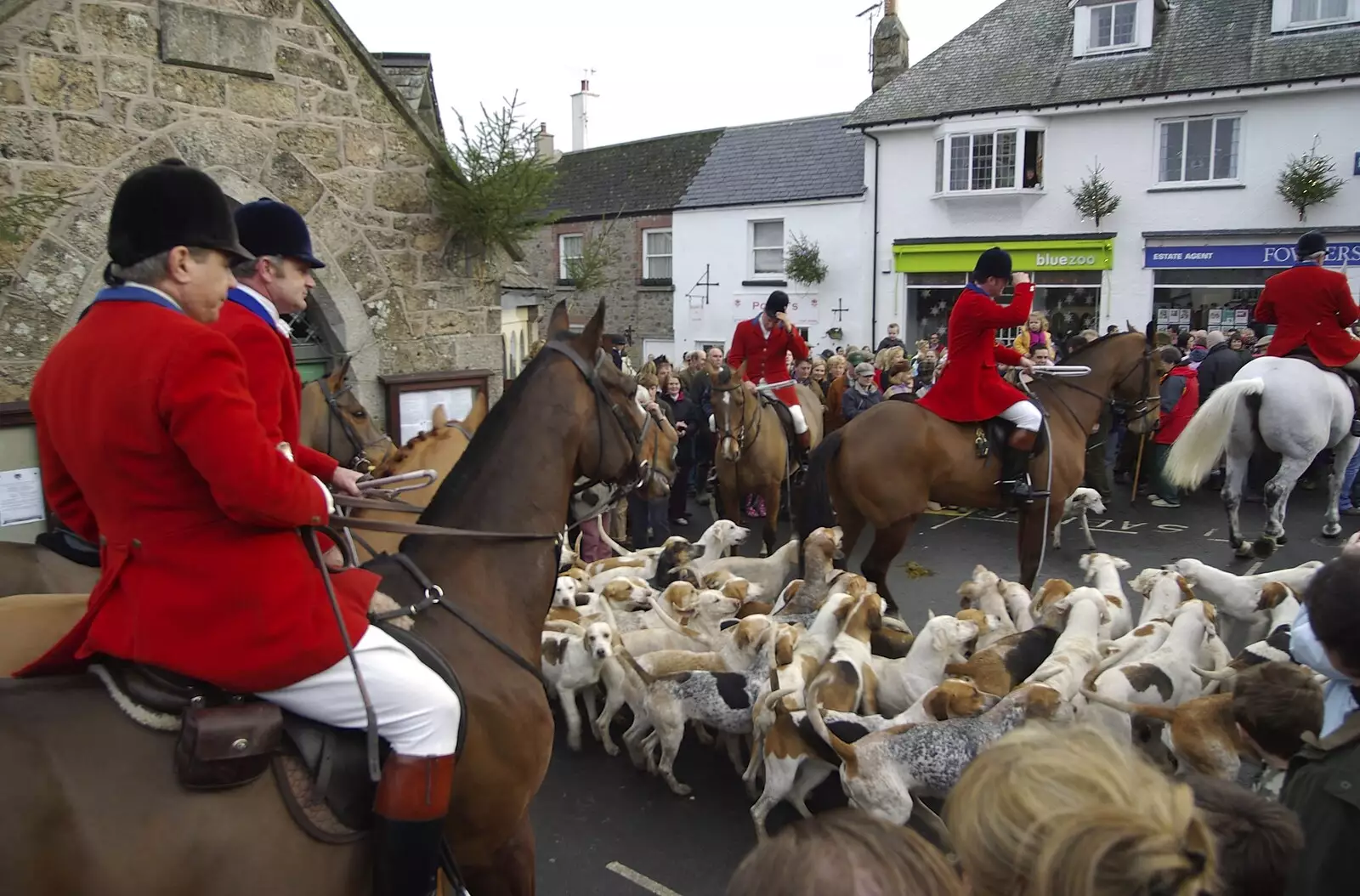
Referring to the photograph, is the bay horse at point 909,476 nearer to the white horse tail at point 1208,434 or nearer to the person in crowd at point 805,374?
the white horse tail at point 1208,434

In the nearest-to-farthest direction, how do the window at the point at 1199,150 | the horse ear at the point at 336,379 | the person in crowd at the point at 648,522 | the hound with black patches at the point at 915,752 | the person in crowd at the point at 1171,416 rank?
the hound with black patches at the point at 915,752 → the horse ear at the point at 336,379 → the person in crowd at the point at 648,522 → the person in crowd at the point at 1171,416 → the window at the point at 1199,150

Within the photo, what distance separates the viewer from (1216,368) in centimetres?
1161

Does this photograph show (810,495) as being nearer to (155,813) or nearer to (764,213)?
(155,813)

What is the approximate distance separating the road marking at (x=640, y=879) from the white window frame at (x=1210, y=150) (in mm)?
19334

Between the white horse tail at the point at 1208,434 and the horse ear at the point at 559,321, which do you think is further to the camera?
the white horse tail at the point at 1208,434

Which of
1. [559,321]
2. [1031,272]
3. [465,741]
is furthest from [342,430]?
[1031,272]

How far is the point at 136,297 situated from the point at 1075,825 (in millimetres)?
2147

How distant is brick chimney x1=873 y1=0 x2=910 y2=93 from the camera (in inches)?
914

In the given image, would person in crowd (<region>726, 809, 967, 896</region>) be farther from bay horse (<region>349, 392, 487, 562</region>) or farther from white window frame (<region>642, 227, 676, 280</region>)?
white window frame (<region>642, 227, 676, 280</region>)

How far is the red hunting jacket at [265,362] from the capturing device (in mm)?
2625

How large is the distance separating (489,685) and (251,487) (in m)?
1.02

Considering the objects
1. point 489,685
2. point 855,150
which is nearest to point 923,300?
point 855,150

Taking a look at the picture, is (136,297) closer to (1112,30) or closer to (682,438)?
(682,438)

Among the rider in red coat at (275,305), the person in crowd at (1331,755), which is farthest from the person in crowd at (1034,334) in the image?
the rider in red coat at (275,305)
